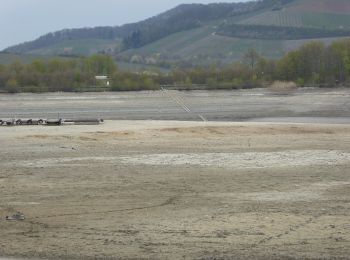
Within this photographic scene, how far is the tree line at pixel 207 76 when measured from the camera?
1980 inches

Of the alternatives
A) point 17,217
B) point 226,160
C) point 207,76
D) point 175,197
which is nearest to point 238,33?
point 207,76

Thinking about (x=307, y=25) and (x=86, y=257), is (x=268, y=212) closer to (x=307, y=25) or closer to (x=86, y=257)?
(x=86, y=257)

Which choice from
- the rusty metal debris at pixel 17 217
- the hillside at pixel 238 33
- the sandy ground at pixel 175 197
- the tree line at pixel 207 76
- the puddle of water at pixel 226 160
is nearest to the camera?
the sandy ground at pixel 175 197

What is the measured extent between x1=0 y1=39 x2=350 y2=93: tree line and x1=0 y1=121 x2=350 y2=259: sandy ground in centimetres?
2359

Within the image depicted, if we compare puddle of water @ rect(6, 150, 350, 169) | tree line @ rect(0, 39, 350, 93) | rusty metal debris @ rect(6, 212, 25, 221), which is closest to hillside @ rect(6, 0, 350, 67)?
tree line @ rect(0, 39, 350, 93)

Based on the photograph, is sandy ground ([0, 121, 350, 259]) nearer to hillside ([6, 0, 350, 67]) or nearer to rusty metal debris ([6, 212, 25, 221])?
rusty metal debris ([6, 212, 25, 221])

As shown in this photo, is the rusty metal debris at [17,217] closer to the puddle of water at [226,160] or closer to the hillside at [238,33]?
the puddle of water at [226,160]

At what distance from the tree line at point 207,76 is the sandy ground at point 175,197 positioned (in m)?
23.6

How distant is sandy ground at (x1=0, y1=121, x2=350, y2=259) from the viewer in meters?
10.1

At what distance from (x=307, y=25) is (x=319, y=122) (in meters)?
85.7

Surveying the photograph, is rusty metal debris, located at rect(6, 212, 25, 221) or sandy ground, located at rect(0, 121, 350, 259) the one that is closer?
sandy ground, located at rect(0, 121, 350, 259)

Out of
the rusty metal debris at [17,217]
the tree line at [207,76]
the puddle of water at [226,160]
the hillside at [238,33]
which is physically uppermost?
the hillside at [238,33]

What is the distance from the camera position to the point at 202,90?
4900 centimetres

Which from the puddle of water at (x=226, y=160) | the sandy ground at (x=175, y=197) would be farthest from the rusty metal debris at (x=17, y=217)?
the puddle of water at (x=226, y=160)
